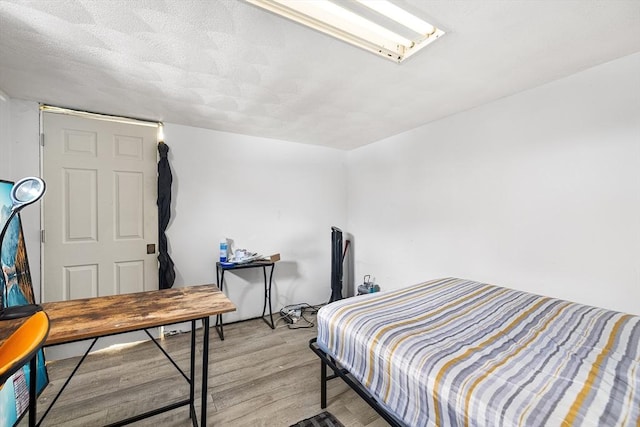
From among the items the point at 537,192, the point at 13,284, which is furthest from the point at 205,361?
the point at 537,192

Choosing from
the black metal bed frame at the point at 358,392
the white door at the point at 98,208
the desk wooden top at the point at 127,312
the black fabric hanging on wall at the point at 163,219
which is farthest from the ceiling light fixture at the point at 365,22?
the white door at the point at 98,208

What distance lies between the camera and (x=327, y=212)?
399cm

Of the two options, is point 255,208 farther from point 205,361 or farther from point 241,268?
point 205,361

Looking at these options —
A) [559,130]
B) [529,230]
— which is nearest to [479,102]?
[559,130]

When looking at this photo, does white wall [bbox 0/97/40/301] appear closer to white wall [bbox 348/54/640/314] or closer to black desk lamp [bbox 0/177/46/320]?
black desk lamp [bbox 0/177/46/320]

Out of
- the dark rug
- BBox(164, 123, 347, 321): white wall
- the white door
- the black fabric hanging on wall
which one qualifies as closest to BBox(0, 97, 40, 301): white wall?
the white door

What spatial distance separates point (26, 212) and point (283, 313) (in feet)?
9.11

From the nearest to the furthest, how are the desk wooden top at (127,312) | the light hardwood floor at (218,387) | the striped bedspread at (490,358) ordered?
1. the striped bedspread at (490,358)
2. the desk wooden top at (127,312)
3. the light hardwood floor at (218,387)

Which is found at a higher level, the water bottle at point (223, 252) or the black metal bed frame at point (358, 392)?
the water bottle at point (223, 252)

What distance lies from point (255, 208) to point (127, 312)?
6.91ft

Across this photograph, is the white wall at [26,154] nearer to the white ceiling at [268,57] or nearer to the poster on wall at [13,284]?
the white ceiling at [268,57]

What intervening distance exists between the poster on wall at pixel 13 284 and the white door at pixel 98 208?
57 centimetres

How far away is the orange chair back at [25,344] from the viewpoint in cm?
58

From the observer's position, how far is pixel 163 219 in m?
2.77
